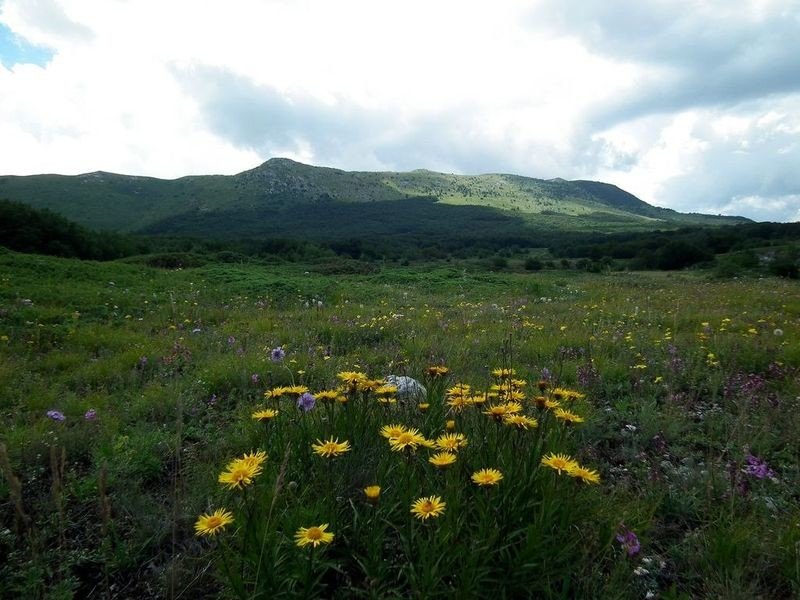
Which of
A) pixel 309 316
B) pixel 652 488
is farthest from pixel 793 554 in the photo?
pixel 309 316

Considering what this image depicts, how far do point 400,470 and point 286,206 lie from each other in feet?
515

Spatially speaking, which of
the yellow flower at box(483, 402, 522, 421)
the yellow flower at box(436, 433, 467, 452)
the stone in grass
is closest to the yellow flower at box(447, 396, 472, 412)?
the yellow flower at box(483, 402, 522, 421)

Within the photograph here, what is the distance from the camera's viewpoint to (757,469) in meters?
3.20

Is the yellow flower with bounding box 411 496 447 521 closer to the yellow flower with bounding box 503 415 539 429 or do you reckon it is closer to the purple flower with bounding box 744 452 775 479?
the yellow flower with bounding box 503 415 539 429

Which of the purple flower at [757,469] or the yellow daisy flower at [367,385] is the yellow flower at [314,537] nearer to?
the yellow daisy flower at [367,385]

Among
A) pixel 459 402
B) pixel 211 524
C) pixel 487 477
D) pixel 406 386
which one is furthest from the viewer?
pixel 406 386

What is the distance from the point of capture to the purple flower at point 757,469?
3.12m

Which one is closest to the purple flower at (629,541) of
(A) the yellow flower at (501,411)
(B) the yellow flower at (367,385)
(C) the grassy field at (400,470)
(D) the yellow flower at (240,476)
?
(C) the grassy field at (400,470)

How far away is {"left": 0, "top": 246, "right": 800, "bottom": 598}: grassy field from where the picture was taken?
1.94 meters

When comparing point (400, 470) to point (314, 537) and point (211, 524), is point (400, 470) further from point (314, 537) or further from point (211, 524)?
point (211, 524)

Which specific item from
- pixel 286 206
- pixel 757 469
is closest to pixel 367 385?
pixel 757 469

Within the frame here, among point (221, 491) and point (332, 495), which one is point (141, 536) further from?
point (332, 495)

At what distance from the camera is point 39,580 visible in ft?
7.48

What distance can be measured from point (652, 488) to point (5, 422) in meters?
5.45
